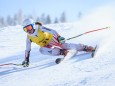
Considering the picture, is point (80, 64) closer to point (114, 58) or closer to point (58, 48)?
point (114, 58)

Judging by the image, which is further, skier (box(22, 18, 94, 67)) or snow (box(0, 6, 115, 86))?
skier (box(22, 18, 94, 67))

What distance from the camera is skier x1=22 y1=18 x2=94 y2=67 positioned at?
28.5 ft

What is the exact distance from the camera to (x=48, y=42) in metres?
→ 8.91

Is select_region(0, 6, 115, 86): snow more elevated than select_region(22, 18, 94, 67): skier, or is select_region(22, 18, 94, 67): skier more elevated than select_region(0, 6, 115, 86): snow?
select_region(22, 18, 94, 67): skier

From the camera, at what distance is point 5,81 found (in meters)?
7.21

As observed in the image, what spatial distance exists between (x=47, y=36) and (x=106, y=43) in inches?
73.2

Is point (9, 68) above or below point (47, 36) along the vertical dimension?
below

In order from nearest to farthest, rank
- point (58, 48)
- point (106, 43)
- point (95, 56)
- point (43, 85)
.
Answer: point (43, 85), point (95, 56), point (58, 48), point (106, 43)

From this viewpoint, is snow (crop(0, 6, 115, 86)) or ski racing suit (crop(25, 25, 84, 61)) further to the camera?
ski racing suit (crop(25, 25, 84, 61))

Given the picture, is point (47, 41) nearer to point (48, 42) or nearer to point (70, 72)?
point (48, 42)

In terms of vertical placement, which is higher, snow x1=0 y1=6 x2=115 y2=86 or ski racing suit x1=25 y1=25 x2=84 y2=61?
ski racing suit x1=25 y1=25 x2=84 y2=61

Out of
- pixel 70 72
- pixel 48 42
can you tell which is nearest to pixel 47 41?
pixel 48 42

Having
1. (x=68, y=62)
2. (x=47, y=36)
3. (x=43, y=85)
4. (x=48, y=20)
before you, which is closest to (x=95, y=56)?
(x=68, y=62)

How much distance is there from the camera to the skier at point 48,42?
342 inches
